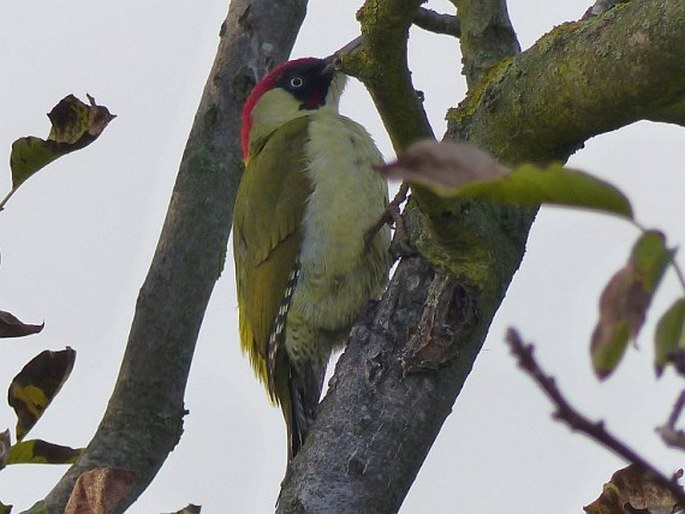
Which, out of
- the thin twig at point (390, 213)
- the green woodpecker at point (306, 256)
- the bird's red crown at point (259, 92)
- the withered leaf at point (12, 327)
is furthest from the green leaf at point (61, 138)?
the bird's red crown at point (259, 92)

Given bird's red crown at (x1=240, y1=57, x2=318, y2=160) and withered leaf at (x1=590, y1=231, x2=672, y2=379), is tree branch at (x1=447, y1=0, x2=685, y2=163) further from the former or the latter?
bird's red crown at (x1=240, y1=57, x2=318, y2=160)

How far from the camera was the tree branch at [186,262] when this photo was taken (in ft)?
11.1

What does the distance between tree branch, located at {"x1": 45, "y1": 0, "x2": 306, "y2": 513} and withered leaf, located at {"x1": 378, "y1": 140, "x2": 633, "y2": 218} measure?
2.57m

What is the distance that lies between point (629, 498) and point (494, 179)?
78cm

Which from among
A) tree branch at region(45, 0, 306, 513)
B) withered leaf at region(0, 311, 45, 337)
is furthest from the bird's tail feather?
withered leaf at region(0, 311, 45, 337)

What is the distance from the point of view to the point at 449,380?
238 centimetres

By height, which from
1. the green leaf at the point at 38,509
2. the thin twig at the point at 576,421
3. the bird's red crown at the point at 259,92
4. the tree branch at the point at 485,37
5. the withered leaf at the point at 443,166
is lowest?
the thin twig at the point at 576,421

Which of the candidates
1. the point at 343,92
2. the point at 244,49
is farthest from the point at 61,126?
the point at 343,92

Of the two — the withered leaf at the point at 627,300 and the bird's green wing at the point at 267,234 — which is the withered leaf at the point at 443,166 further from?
→ the bird's green wing at the point at 267,234

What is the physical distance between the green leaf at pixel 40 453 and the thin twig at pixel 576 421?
932 millimetres

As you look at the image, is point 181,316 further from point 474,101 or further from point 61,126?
point 61,126

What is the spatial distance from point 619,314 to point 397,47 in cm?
135

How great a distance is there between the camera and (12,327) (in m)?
1.49

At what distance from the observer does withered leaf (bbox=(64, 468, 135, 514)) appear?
134 cm
